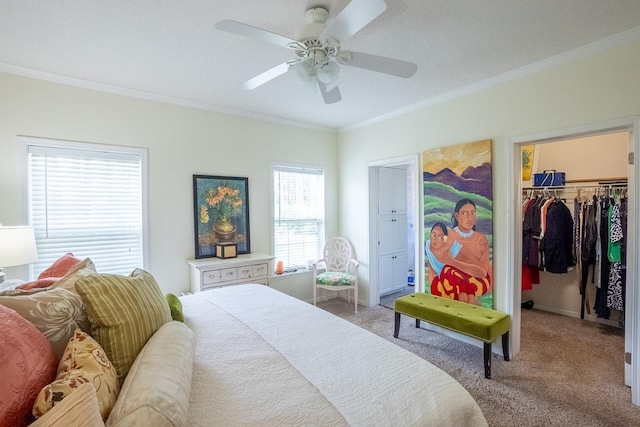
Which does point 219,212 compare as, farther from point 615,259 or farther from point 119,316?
point 615,259

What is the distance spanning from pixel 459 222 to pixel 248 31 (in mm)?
2599

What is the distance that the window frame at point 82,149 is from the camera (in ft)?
8.39

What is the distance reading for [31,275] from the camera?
2.64m

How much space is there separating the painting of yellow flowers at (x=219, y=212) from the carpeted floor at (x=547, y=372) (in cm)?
197

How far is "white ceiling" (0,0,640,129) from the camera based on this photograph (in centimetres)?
178

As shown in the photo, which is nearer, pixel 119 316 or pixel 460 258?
pixel 119 316

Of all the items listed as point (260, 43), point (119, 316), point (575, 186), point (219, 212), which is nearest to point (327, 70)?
point (260, 43)

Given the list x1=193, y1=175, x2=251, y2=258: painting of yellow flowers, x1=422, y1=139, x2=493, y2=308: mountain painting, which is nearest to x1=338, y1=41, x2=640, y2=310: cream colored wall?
x1=422, y1=139, x2=493, y2=308: mountain painting

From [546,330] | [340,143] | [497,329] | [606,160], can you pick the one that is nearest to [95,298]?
[497,329]

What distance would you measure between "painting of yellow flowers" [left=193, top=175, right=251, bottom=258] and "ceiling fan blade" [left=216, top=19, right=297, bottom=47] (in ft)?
7.06

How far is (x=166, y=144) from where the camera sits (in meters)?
3.24

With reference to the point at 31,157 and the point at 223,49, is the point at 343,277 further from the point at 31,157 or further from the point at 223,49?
the point at 31,157

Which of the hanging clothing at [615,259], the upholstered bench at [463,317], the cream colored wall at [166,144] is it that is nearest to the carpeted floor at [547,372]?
the upholstered bench at [463,317]

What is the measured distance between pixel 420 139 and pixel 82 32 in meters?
3.15
